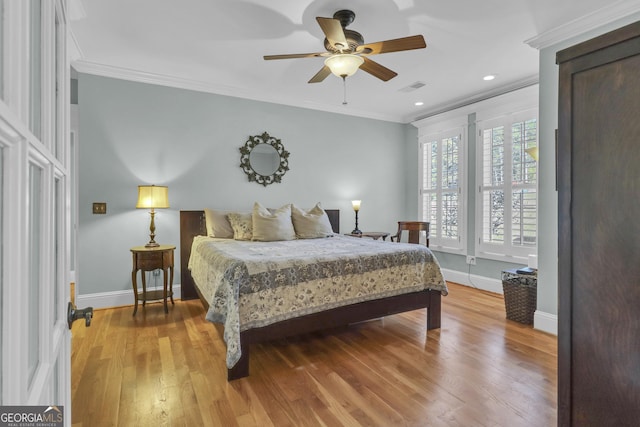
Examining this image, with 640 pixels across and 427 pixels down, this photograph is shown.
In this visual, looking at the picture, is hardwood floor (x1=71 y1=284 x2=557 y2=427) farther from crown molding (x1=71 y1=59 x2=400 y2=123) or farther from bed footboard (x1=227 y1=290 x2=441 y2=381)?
crown molding (x1=71 y1=59 x2=400 y2=123)

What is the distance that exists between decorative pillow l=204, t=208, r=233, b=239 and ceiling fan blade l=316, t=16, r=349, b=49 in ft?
7.56

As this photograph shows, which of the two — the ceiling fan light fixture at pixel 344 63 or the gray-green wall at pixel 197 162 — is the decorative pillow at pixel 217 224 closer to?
the gray-green wall at pixel 197 162

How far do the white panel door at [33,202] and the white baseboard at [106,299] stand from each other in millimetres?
3198

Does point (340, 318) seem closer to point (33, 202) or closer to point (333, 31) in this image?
point (333, 31)

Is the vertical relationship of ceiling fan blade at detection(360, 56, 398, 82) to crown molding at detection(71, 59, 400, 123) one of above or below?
below

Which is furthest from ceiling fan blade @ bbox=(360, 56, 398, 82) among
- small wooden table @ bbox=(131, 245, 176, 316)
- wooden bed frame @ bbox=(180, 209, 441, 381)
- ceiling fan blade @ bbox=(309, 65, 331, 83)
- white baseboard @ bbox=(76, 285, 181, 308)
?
white baseboard @ bbox=(76, 285, 181, 308)

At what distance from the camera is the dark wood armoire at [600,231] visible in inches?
30.9


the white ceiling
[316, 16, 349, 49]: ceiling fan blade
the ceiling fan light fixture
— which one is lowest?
the ceiling fan light fixture

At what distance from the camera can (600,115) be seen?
846 mm

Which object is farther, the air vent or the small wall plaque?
the air vent

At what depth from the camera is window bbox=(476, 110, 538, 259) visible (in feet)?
12.3

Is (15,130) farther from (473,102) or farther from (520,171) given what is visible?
(473,102)

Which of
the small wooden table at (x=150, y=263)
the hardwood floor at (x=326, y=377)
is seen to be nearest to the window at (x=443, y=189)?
the hardwood floor at (x=326, y=377)

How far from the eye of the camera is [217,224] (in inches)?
148
